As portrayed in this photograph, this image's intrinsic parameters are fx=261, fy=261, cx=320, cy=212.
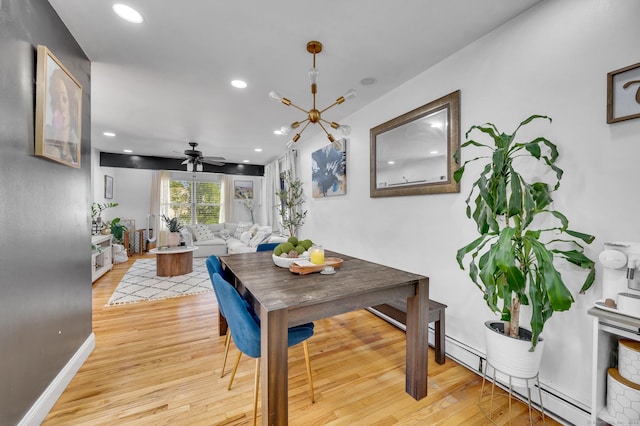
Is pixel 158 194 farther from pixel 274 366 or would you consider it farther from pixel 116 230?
pixel 274 366

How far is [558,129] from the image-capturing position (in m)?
1.55

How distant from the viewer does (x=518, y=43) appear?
175cm

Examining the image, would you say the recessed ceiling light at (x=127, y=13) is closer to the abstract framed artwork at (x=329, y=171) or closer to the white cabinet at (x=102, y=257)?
the abstract framed artwork at (x=329, y=171)

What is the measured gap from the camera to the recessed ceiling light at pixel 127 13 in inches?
66.1

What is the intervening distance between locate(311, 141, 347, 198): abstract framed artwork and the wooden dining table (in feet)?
6.18

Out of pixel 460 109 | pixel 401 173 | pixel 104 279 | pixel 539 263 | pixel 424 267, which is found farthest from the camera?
pixel 104 279

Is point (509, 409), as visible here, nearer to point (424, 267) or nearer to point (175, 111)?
point (424, 267)

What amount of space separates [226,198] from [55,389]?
6392 millimetres

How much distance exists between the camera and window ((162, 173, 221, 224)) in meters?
7.30

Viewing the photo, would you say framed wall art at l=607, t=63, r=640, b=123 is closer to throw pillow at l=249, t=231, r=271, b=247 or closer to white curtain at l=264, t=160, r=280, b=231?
throw pillow at l=249, t=231, r=271, b=247

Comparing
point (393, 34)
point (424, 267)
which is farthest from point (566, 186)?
point (393, 34)

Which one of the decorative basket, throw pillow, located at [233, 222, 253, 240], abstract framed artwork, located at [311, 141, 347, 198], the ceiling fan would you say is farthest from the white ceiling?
throw pillow, located at [233, 222, 253, 240]

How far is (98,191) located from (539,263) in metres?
7.65

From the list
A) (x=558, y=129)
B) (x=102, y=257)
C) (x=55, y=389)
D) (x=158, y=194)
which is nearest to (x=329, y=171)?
(x=558, y=129)
